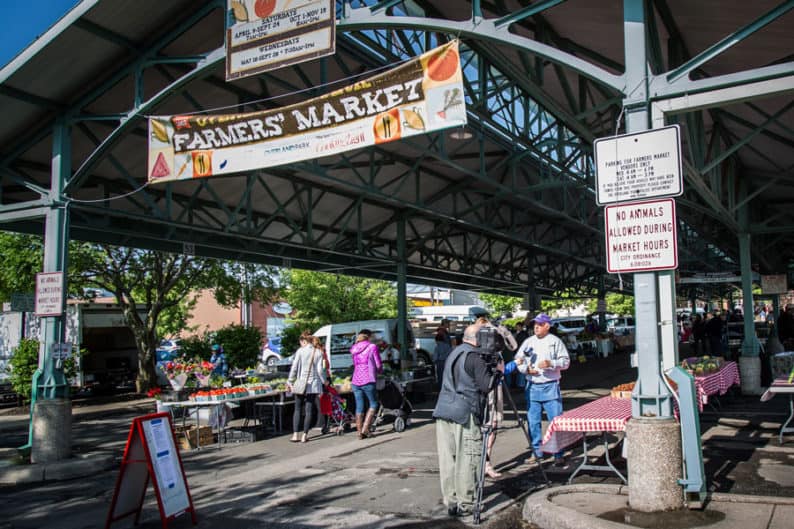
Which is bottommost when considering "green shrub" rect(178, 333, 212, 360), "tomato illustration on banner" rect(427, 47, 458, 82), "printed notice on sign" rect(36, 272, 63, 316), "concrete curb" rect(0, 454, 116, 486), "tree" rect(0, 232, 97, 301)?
"concrete curb" rect(0, 454, 116, 486)

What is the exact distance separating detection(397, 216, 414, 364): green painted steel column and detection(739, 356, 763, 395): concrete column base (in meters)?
8.97

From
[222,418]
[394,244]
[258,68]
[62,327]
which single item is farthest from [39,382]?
[394,244]

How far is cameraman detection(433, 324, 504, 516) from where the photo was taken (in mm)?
6488

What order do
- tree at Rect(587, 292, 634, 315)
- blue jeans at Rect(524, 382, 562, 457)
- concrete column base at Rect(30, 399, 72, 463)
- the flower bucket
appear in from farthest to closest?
tree at Rect(587, 292, 634, 315), the flower bucket, concrete column base at Rect(30, 399, 72, 463), blue jeans at Rect(524, 382, 562, 457)

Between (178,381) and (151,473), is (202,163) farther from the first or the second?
(151,473)

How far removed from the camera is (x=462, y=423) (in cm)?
647

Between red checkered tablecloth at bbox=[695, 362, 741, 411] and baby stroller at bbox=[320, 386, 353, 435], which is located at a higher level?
red checkered tablecloth at bbox=[695, 362, 741, 411]

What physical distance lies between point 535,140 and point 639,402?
33.4 feet

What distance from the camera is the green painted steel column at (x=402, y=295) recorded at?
20719mm

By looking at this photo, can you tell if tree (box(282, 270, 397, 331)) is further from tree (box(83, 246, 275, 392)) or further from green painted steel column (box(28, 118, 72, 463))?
green painted steel column (box(28, 118, 72, 463))

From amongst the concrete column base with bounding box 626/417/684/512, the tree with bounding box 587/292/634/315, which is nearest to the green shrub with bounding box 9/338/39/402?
the concrete column base with bounding box 626/417/684/512

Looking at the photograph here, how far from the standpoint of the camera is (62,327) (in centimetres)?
1138

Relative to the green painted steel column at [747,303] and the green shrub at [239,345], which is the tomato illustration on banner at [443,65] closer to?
the green painted steel column at [747,303]

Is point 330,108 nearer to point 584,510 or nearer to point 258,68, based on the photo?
point 258,68
